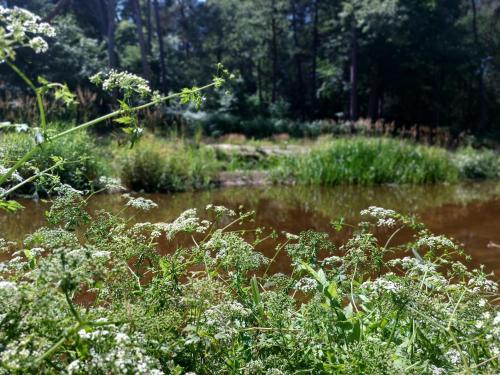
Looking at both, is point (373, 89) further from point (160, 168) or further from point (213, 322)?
point (213, 322)

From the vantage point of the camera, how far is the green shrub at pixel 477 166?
37.9 ft

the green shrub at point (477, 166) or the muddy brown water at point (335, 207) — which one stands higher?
the muddy brown water at point (335, 207)

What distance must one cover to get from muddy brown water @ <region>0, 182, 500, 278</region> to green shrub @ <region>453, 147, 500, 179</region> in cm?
168

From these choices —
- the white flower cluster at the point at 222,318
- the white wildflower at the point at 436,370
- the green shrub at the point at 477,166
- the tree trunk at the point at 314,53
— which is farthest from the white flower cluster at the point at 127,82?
the tree trunk at the point at 314,53

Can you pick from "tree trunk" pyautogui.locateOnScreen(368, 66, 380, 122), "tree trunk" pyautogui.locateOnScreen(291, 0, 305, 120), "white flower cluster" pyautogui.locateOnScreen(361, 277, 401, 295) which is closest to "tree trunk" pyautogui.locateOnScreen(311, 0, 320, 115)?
"tree trunk" pyautogui.locateOnScreen(291, 0, 305, 120)

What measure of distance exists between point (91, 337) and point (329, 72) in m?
23.6

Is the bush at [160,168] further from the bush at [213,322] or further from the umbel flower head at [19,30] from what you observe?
the umbel flower head at [19,30]

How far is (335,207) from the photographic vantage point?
22.2 ft

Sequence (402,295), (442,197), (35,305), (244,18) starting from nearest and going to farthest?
(35,305) < (402,295) < (442,197) < (244,18)

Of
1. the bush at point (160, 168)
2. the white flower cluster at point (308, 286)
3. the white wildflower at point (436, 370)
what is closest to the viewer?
the white wildflower at point (436, 370)

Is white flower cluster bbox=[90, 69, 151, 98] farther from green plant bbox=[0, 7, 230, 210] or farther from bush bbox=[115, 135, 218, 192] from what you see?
bush bbox=[115, 135, 218, 192]

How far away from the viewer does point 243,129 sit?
1928 centimetres

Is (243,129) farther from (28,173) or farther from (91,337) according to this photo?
(91,337)

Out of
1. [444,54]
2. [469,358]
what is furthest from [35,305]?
[444,54]
